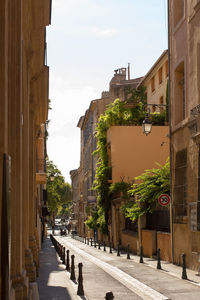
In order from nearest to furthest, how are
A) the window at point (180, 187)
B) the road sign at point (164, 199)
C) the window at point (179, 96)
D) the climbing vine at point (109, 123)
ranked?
the window at point (180, 187), the road sign at point (164, 199), the window at point (179, 96), the climbing vine at point (109, 123)

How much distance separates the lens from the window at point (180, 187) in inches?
875

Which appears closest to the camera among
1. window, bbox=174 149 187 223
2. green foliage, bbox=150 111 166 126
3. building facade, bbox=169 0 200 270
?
building facade, bbox=169 0 200 270

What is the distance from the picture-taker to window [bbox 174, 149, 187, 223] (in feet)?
72.9

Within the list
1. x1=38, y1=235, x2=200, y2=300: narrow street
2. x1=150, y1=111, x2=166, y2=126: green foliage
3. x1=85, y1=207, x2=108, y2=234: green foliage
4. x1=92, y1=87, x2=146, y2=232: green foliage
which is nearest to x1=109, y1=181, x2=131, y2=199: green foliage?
x1=92, y1=87, x2=146, y2=232: green foliage

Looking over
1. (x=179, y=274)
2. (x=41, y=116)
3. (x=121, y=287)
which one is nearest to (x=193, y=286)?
(x=121, y=287)

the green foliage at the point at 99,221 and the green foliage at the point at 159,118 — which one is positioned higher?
the green foliage at the point at 159,118

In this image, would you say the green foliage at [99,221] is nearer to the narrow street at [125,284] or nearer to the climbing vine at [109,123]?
the climbing vine at [109,123]

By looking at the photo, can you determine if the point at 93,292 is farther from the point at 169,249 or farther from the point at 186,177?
the point at 169,249

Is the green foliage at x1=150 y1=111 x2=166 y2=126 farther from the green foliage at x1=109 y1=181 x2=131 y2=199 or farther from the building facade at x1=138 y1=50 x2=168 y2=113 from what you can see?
the green foliage at x1=109 y1=181 x2=131 y2=199

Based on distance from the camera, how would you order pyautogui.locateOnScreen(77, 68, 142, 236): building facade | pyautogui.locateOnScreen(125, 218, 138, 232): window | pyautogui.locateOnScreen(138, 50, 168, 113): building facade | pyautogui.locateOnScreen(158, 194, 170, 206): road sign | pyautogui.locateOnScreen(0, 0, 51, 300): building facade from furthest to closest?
pyautogui.locateOnScreen(77, 68, 142, 236): building facade, pyautogui.locateOnScreen(138, 50, 168, 113): building facade, pyautogui.locateOnScreen(125, 218, 138, 232): window, pyautogui.locateOnScreen(158, 194, 170, 206): road sign, pyautogui.locateOnScreen(0, 0, 51, 300): building facade

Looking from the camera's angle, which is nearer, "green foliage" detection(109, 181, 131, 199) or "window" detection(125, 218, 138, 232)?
"window" detection(125, 218, 138, 232)

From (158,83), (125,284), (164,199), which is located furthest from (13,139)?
(158,83)

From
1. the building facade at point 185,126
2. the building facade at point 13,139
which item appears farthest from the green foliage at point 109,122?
the building facade at point 13,139

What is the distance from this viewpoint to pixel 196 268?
1978cm
